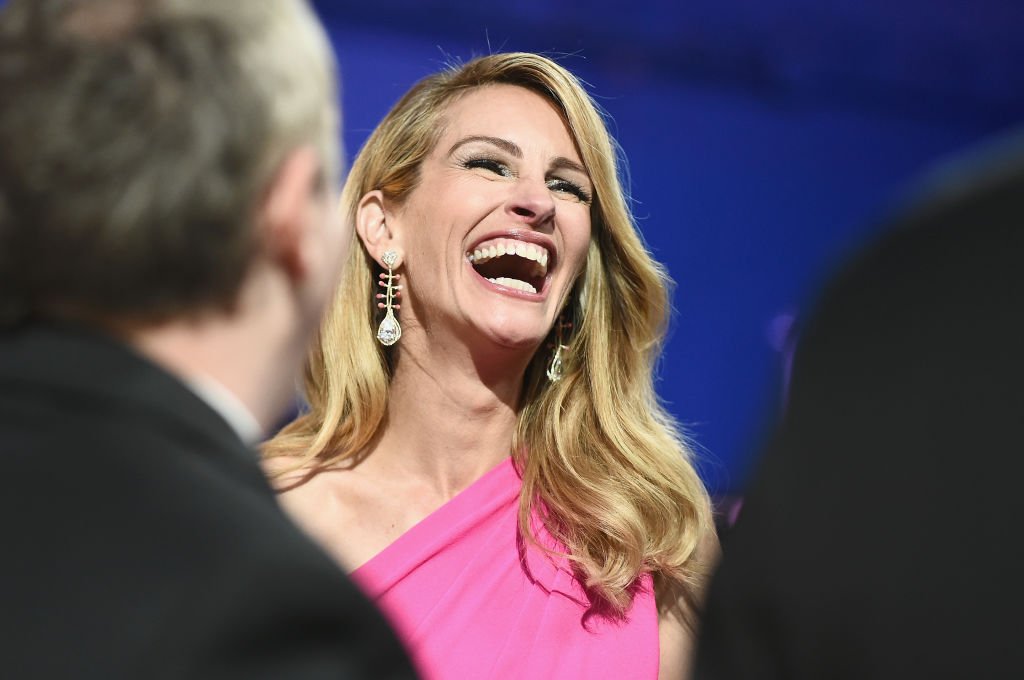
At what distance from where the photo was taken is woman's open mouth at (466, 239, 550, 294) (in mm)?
2404

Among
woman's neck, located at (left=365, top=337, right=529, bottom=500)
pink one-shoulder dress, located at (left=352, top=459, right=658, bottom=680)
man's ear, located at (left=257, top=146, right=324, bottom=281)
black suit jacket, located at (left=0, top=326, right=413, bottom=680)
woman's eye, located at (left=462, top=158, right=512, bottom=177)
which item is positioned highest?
man's ear, located at (left=257, top=146, right=324, bottom=281)

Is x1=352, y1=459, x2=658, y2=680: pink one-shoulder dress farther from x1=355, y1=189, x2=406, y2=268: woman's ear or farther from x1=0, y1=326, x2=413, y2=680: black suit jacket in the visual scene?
x1=0, y1=326, x2=413, y2=680: black suit jacket

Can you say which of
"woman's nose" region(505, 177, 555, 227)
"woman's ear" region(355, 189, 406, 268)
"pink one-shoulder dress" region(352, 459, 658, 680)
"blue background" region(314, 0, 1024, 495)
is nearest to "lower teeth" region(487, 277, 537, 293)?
"woman's nose" region(505, 177, 555, 227)

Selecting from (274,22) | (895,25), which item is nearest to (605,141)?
(274,22)

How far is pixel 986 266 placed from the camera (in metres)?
0.72

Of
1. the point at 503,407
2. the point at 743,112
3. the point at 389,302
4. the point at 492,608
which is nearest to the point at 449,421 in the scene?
the point at 503,407

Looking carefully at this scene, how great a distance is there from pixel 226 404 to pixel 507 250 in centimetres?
150

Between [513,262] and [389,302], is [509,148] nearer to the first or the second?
[513,262]

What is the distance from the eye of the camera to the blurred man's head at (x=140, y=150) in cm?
88

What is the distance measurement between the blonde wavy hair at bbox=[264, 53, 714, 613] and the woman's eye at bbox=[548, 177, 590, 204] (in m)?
0.03

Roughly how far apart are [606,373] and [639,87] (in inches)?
98.8

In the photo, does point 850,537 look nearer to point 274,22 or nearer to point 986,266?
point 986,266

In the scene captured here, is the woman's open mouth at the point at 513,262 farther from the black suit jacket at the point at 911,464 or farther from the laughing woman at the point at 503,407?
the black suit jacket at the point at 911,464

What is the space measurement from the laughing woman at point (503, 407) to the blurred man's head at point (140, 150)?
131 cm
